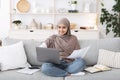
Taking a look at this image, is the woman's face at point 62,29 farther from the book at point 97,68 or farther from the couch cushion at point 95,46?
the book at point 97,68

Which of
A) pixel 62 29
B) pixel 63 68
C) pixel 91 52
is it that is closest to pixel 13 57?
pixel 63 68

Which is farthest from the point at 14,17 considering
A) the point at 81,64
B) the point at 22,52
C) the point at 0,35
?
the point at 81,64

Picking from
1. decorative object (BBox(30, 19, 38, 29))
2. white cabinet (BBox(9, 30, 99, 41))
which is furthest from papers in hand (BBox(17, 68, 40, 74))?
decorative object (BBox(30, 19, 38, 29))

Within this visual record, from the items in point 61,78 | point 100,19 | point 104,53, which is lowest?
point 61,78

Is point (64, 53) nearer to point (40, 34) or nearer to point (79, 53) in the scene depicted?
point (79, 53)

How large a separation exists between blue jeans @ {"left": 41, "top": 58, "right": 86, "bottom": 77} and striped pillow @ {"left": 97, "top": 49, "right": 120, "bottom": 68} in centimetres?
31

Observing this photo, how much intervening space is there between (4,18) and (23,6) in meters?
0.55

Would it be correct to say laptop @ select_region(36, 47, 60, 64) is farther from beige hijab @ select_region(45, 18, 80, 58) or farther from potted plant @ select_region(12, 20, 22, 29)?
potted plant @ select_region(12, 20, 22, 29)

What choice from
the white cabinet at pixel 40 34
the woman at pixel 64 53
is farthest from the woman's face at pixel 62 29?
the white cabinet at pixel 40 34

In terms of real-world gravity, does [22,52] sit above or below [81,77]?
above

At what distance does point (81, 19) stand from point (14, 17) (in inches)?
64.3

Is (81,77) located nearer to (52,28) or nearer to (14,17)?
(52,28)

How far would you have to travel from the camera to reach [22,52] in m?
3.18

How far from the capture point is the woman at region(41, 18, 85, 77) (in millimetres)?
2908
